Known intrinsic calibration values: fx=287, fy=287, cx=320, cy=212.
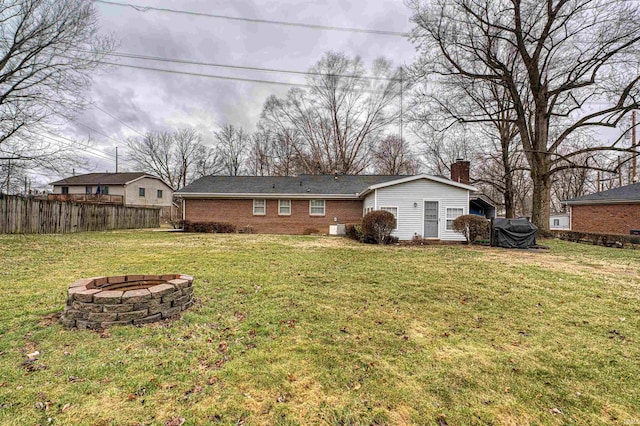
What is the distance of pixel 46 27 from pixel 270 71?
386 inches

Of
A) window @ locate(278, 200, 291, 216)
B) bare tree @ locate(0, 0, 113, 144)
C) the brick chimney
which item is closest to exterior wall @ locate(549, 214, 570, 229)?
the brick chimney

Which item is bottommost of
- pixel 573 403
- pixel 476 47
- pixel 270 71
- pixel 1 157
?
pixel 573 403

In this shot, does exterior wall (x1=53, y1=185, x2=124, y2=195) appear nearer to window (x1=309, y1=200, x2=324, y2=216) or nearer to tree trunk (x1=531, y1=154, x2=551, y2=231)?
window (x1=309, y1=200, x2=324, y2=216)

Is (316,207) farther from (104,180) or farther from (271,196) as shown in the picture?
(104,180)

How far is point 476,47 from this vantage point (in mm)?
15688

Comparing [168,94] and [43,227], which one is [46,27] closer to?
[168,94]

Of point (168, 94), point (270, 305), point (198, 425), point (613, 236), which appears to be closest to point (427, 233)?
point (613, 236)

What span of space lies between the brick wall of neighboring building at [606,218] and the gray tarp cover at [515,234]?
9625 millimetres

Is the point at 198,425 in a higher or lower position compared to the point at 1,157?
lower

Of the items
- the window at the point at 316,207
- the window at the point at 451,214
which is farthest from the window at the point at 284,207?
the window at the point at 451,214

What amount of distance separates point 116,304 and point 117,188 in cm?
3386

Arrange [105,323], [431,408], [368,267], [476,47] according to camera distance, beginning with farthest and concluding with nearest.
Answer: [476,47]
[368,267]
[105,323]
[431,408]

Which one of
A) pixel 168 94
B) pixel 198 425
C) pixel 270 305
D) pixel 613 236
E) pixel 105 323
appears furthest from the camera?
pixel 168 94

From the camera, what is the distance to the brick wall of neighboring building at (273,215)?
18141 millimetres
